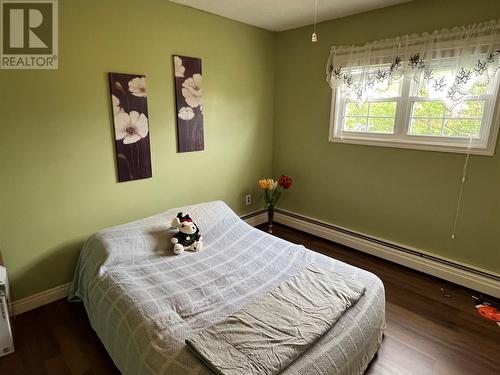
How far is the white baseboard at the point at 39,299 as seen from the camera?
2.05 meters

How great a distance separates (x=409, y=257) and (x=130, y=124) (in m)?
2.79

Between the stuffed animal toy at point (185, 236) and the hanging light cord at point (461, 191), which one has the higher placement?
the hanging light cord at point (461, 191)

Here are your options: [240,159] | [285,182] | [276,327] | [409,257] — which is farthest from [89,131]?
[409,257]

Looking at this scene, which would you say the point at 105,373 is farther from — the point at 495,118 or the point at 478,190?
the point at 495,118

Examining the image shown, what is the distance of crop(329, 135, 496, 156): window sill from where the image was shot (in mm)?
2224

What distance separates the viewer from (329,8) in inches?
101

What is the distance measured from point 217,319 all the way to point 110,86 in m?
1.87

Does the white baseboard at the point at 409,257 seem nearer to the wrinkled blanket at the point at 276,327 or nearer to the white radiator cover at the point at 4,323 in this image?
the wrinkled blanket at the point at 276,327

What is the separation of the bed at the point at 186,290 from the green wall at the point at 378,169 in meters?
1.14

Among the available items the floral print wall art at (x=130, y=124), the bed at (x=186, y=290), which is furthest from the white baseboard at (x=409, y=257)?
the floral print wall art at (x=130, y=124)

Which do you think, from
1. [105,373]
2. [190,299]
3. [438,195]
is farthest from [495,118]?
[105,373]

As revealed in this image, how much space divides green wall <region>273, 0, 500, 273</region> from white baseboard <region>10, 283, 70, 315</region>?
253cm

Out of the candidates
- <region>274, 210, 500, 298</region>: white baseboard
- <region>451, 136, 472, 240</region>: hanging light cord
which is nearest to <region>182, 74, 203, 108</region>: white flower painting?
<region>274, 210, 500, 298</region>: white baseboard

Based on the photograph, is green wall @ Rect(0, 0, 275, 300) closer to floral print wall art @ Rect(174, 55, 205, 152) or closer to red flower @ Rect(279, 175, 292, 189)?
floral print wall art @ Rect(174, 55, 205, 152)
